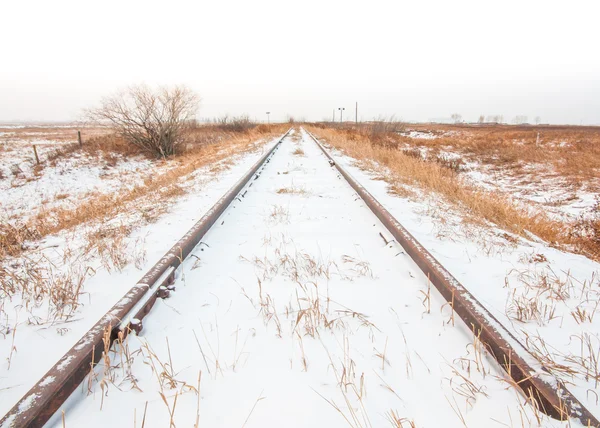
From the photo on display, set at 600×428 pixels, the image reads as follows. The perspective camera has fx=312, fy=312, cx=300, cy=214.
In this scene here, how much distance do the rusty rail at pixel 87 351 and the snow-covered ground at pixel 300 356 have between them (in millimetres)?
87

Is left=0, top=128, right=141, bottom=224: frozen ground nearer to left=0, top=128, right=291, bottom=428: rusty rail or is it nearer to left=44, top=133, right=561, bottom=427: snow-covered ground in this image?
left=0, top=128, right=291, bottom=428: rusty rail

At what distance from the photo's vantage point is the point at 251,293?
241 cm

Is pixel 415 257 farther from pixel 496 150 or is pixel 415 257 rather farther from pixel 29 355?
pixel 496 150

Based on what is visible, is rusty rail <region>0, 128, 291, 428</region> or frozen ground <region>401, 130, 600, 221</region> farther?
frozen ground <region>401, 130, 600, 221</region>

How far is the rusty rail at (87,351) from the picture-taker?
4.04 ft

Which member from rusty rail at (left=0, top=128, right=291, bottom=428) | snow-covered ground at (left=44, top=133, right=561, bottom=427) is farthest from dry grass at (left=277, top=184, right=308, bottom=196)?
rusty rail at (left=0, top=128, right=291, bottom=428)

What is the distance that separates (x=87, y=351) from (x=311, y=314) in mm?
1254

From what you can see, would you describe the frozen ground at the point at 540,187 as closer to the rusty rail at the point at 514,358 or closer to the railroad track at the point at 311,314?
the railroad track at the point at 311,314

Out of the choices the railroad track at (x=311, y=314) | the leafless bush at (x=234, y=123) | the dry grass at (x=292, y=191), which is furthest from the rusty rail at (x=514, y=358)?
the leafless bush at (x=234, y=123)

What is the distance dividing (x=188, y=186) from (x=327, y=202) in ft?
11.3

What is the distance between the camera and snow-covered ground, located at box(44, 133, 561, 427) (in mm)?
1395

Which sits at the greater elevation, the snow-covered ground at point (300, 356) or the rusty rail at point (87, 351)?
the rusty rail at point (87, 351)

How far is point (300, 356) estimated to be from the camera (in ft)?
5.72

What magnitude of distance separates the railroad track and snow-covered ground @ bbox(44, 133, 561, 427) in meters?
0.01
